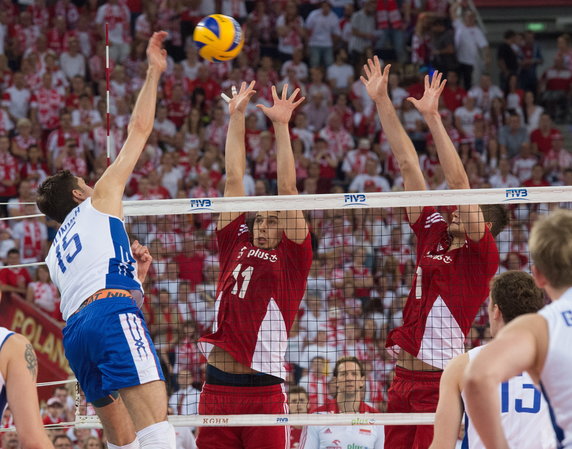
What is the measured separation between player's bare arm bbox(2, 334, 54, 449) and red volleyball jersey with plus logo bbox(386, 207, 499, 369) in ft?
11.4

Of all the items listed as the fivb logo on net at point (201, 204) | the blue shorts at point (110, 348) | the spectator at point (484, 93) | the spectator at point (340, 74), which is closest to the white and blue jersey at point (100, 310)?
the blue shorts at point (110, 348)

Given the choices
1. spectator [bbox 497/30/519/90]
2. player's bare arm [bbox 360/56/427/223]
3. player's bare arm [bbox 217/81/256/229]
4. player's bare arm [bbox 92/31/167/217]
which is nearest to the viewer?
player's bare arm [bbox 92/31/167/217]

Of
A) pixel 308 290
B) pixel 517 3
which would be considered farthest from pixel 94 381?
pixel 517 3

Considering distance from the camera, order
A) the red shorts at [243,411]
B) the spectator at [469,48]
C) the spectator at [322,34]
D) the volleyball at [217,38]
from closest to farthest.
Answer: the red shorts at [243,411] < the volleyball at [217,38] < the spectator at [469,48] < the spectator at [322,34]

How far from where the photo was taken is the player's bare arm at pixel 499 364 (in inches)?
143

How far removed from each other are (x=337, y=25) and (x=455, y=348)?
1476 cm

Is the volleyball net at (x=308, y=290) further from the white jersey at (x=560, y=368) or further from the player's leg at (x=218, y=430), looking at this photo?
the white jersey at (x=560, y=368)

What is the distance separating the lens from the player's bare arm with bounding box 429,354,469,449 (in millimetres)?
4949

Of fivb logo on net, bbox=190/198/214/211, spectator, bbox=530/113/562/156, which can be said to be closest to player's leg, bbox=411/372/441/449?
fivb logo on net, bbox=190/198/214/211

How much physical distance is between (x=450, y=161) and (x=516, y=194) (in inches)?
24.2

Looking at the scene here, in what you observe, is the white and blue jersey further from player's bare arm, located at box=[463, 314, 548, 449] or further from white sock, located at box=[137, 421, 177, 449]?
player's bare arm, located at box=[463, 314, 548, 449]

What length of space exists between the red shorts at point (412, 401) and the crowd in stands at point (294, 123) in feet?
16.2

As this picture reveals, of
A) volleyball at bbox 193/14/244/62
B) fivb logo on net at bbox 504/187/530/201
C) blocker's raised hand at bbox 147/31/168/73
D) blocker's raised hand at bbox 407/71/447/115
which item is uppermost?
volleyball at bbox 193/14/244/62

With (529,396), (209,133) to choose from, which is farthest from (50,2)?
(529,396)
